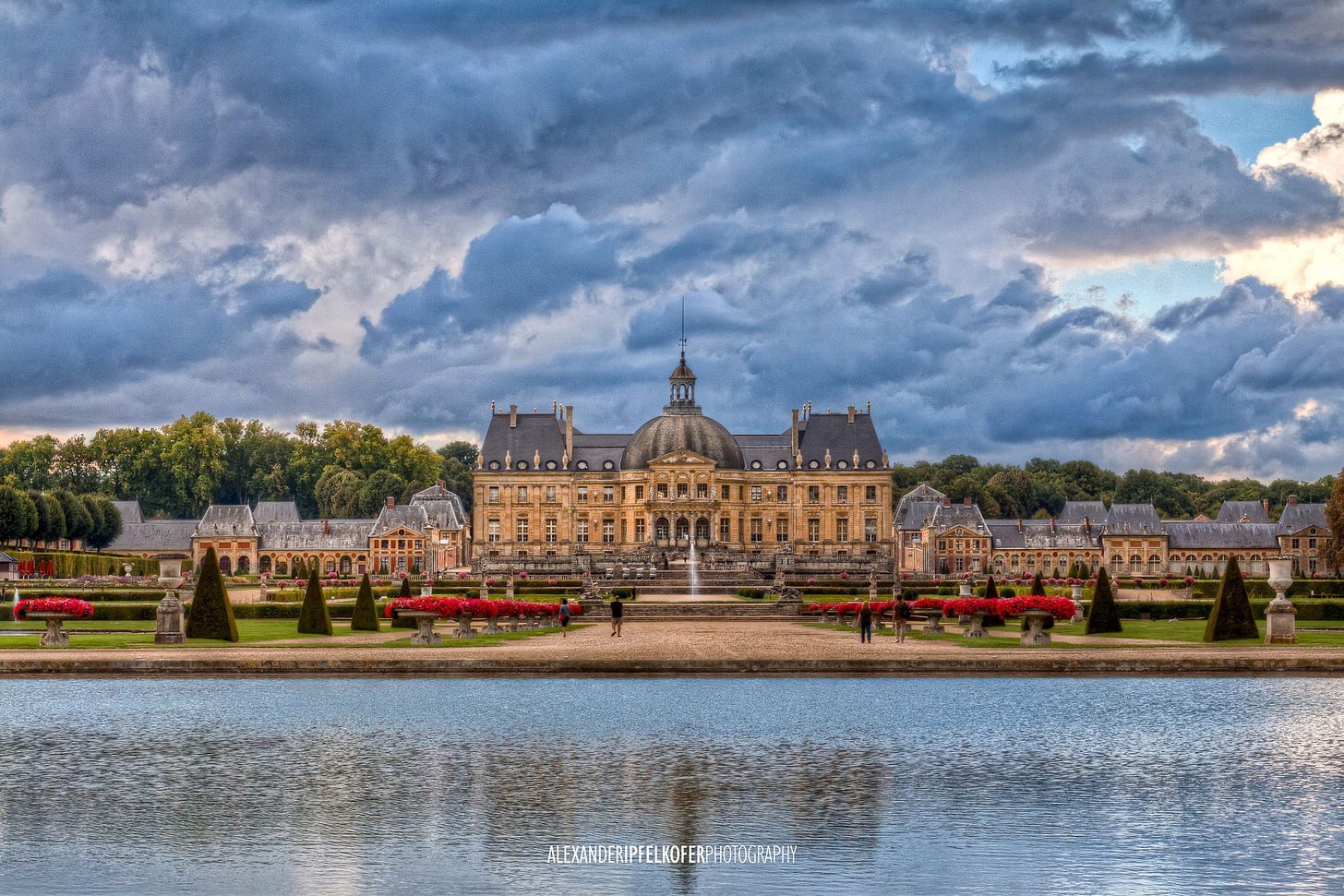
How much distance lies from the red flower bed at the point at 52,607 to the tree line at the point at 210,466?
91043 millimetres

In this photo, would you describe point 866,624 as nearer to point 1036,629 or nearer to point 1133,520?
point 1036,629

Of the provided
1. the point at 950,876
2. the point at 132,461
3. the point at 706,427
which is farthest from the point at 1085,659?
the point at 132,461

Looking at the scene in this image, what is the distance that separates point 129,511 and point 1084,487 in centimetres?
8463

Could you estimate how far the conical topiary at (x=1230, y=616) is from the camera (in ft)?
125

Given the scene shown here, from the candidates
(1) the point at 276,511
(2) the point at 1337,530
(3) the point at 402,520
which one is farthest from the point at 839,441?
(1) the point at 276,511

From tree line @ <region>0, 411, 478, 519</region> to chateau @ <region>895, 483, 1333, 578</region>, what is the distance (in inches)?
1727

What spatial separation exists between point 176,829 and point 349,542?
314ft

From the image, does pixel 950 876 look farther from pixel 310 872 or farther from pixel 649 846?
pixel 310 872

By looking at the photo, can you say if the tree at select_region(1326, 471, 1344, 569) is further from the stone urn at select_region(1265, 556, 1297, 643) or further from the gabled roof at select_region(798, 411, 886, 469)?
the stone urn at select_region(1265, 556, 1297, 643)

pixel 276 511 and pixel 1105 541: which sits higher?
pixel 276 511

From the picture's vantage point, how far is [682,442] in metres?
109

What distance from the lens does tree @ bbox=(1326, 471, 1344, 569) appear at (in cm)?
8050

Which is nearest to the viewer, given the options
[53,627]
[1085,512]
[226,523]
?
[53,627]

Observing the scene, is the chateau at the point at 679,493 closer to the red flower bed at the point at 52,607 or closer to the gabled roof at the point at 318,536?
the gabled roof at the point at 318,536
